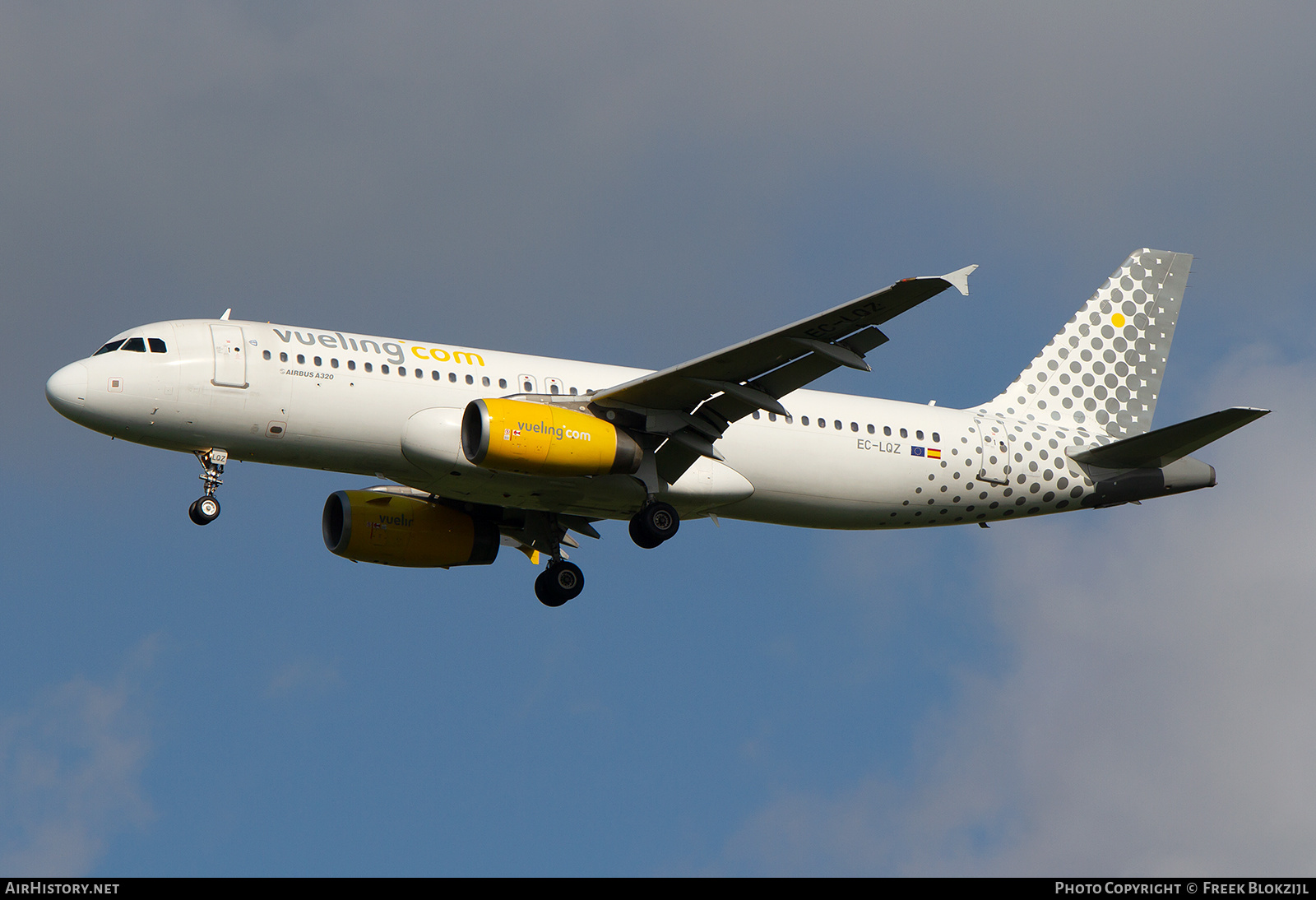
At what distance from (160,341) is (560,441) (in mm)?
7926

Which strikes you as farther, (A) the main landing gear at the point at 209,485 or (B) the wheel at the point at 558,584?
(B) the wheel at the point at 558,584

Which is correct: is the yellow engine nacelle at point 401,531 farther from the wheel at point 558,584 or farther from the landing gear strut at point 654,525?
the landing gear strut at point 654,525

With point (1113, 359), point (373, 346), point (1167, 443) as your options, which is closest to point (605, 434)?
point (373, 346)

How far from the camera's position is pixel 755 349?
1131 inches

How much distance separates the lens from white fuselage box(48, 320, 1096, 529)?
1129 inches

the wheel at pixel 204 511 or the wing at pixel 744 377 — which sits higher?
the wing at pixel 744 377

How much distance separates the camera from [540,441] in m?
28.8

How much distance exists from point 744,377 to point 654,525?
367 cm

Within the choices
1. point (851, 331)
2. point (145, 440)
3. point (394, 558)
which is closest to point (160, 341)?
point (145, 440)

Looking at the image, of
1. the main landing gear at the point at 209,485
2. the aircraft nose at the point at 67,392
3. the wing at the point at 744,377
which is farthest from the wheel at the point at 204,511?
the wing at the point at 744,377

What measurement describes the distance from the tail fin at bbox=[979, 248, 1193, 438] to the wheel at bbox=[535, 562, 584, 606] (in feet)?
35.1

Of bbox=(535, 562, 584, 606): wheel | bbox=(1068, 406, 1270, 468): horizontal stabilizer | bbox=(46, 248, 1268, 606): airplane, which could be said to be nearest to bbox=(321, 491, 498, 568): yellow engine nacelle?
bbox=(46, 248, 1268, 606): airplane

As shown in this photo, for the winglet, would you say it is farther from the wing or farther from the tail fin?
the tail fin

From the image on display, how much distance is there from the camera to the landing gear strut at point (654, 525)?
3106cm
